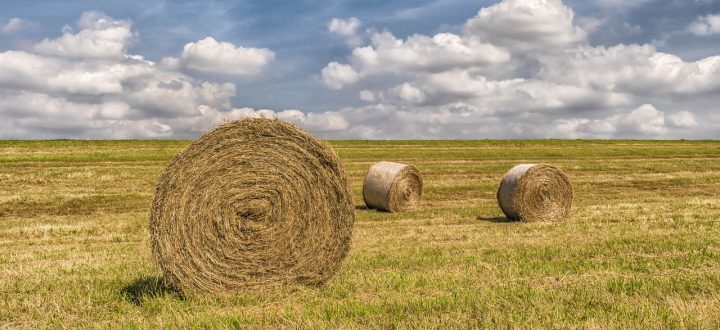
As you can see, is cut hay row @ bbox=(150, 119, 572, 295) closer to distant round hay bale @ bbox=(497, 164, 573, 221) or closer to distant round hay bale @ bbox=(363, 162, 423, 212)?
distant round hay bale @ bbox=(497, 164, 573, 221)

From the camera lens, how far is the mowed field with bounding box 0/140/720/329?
6367 mm

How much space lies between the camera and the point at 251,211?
8.07m

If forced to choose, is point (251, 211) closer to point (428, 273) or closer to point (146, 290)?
point (146, 290)

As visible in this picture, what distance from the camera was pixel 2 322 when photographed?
Answer: 6820 mm

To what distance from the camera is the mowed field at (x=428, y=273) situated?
637 cm

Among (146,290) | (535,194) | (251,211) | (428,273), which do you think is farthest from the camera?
(535,194)

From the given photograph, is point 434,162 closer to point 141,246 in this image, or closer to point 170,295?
point 141,246

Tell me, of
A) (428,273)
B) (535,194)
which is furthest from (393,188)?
(428,273)

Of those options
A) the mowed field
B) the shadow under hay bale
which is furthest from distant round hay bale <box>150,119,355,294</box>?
the mowed field

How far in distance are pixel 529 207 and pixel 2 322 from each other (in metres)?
12.0

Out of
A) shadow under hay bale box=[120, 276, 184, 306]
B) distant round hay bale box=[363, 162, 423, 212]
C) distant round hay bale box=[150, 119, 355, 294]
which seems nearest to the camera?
shadow under hay bale box=[120, 276, 184, 306]

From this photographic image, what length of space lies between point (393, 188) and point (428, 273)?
9308mm

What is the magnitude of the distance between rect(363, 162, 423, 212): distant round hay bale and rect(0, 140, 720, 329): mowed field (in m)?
0.72

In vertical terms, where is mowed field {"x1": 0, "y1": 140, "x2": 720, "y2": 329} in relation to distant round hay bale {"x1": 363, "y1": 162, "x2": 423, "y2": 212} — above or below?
below
